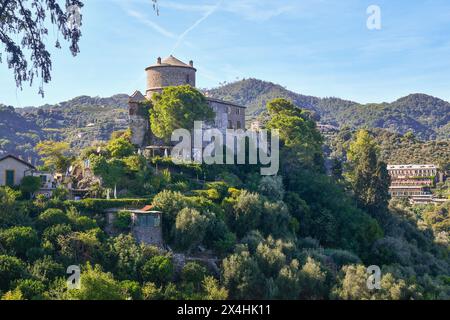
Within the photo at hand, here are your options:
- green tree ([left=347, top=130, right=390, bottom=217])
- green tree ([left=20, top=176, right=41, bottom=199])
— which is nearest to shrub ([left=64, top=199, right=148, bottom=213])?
green tree ([left=20, top=176, right=41, bottom=199])

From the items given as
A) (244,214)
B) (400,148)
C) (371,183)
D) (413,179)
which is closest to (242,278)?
(244,214)

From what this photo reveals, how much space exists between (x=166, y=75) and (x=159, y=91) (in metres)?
1.69

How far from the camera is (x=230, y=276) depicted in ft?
102

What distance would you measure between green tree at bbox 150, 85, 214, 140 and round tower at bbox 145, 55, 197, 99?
18.9 ft

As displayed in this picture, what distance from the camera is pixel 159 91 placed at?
178 ft

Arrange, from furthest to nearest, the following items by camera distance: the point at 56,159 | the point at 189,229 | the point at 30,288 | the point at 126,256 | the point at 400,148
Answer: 1. the point at 400,148
2. the point at 56,159
3. the point at 189,229
4. the point at 126,256
5. the point at 30,288

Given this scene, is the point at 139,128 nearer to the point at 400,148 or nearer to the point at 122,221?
the point at 122,221

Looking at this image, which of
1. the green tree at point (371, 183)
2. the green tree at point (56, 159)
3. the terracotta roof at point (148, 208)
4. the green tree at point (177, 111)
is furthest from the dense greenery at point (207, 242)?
the green tree at point (177, 111)

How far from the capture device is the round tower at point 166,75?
179ft

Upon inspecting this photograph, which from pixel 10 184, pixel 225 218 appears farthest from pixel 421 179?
pixel 10 184

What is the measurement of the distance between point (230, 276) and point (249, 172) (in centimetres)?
1741

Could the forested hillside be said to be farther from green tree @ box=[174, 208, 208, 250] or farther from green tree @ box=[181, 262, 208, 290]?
green tree @ box=[181, 262, 208, 290]
